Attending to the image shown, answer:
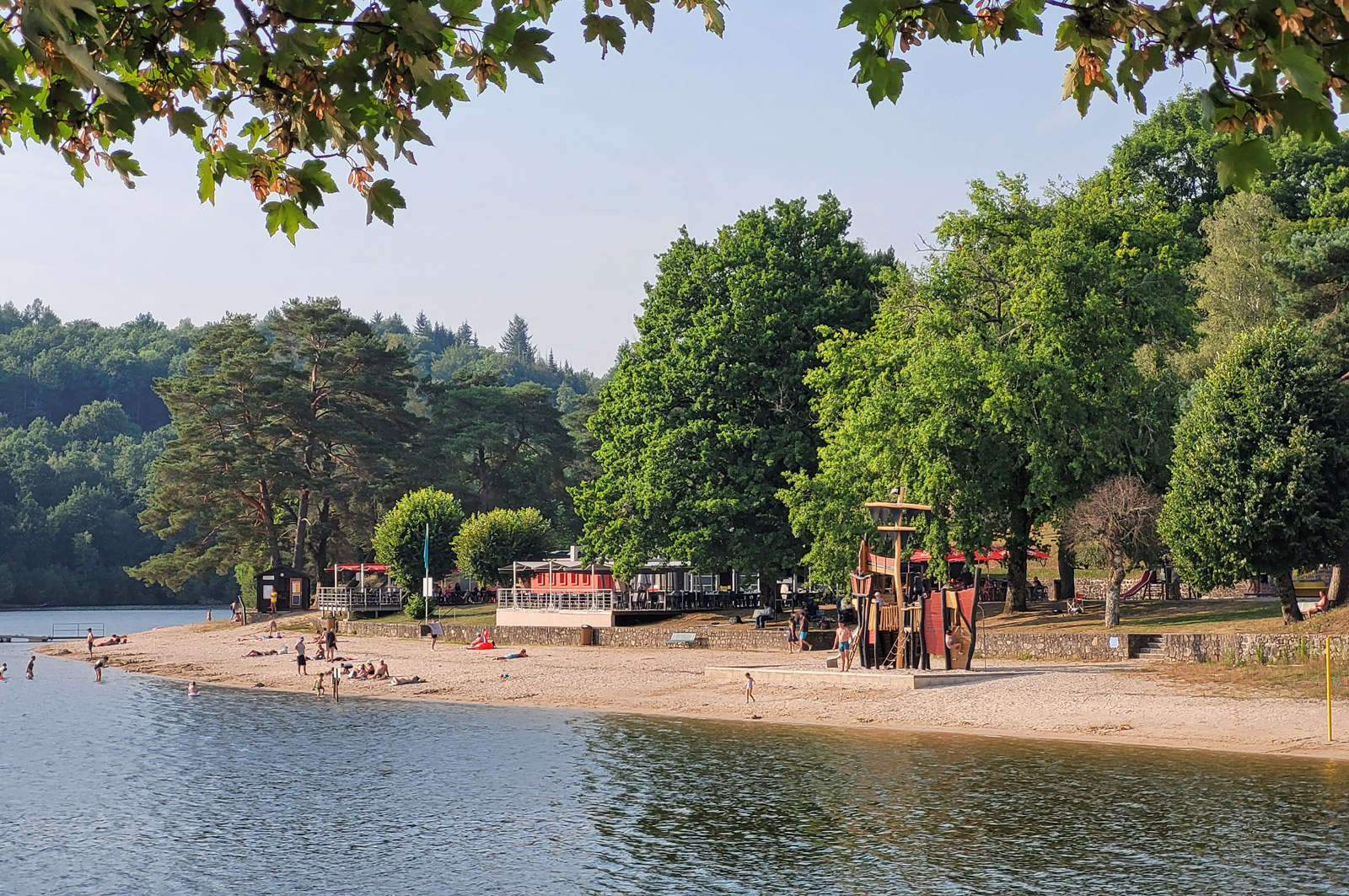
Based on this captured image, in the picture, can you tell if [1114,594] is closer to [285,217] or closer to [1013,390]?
[1013,390]

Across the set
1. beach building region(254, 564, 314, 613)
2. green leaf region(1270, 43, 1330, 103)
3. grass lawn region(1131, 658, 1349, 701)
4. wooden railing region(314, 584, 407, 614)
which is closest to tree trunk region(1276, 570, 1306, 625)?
grass lawn region(1131, 658, 1349, 701)

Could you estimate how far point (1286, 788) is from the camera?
2658 centimetres

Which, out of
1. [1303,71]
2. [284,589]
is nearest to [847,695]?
[1303,71]

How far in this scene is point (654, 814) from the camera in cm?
2761

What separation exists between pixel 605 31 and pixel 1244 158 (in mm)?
3062

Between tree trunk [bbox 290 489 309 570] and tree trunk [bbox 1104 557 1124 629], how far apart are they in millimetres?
67719

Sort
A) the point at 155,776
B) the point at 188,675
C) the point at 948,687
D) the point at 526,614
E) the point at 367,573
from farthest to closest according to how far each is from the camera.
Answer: the point at 367,573 < the point at 526,614 < the point at 188,675 < the point at 948,687 < the point at 155,776

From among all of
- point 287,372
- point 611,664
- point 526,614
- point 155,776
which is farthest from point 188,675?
point 287,372

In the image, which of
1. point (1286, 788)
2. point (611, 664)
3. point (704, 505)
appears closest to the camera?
point (1286, 788)

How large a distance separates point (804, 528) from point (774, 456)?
5.43 meters

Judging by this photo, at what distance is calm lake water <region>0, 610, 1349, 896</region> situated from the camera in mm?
22000

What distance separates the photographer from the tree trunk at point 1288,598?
4184 centimetres

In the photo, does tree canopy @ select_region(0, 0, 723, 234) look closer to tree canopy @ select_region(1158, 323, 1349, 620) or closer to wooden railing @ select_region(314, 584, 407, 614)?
tree canopy @ select_region(1158, 323, 1349, 620)

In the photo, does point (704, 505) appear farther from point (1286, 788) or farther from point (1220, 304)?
point (1286, 788)
